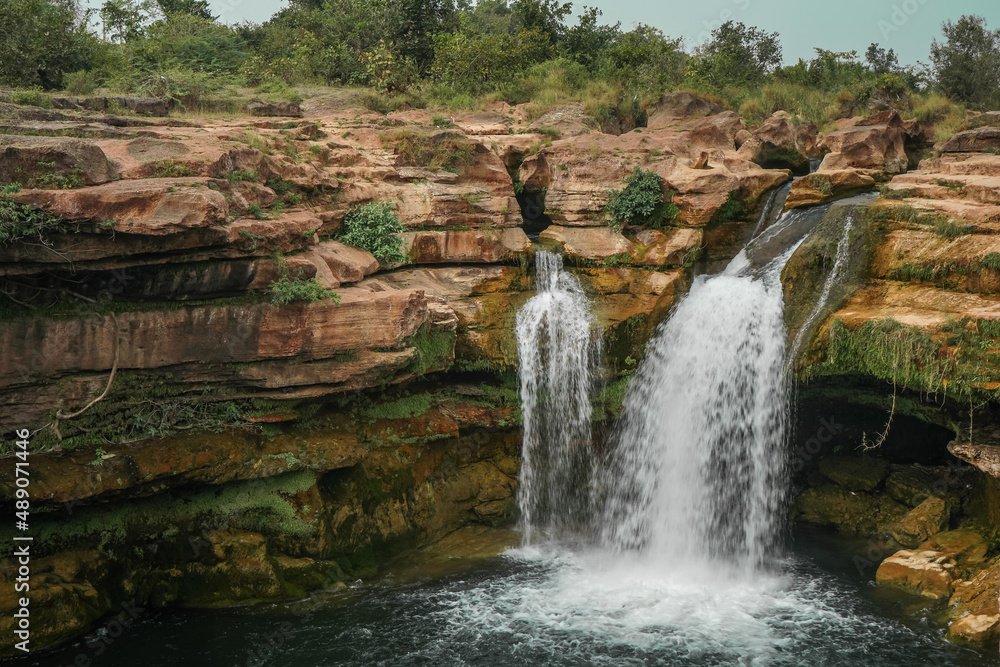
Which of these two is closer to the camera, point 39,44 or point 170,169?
point 170,169

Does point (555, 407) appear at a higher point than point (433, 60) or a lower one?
lower

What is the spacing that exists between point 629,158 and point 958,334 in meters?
8.29

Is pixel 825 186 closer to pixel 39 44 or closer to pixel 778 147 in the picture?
pixel 778 147

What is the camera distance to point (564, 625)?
453 inches

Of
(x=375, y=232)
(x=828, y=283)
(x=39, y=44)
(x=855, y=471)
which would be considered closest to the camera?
(x=828, y=283)

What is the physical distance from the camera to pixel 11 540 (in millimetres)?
11203

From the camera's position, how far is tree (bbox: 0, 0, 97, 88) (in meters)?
19.0

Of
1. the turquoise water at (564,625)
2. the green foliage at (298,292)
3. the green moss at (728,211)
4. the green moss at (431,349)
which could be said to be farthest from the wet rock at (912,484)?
the green foliage at (298,292)

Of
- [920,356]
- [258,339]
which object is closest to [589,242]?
[920,356]

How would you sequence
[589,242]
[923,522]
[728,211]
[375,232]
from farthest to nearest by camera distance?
[728,211]
[589,242]
[375,232]
[923,522]

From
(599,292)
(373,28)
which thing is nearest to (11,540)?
A: (599,292)

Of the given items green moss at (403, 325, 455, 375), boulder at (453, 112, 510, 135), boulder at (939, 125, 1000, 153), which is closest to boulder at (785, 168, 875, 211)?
boulder at (939, 125, 1000, 153)

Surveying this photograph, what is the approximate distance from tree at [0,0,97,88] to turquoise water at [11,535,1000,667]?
1519cm

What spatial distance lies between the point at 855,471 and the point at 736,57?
19784 millimetres
